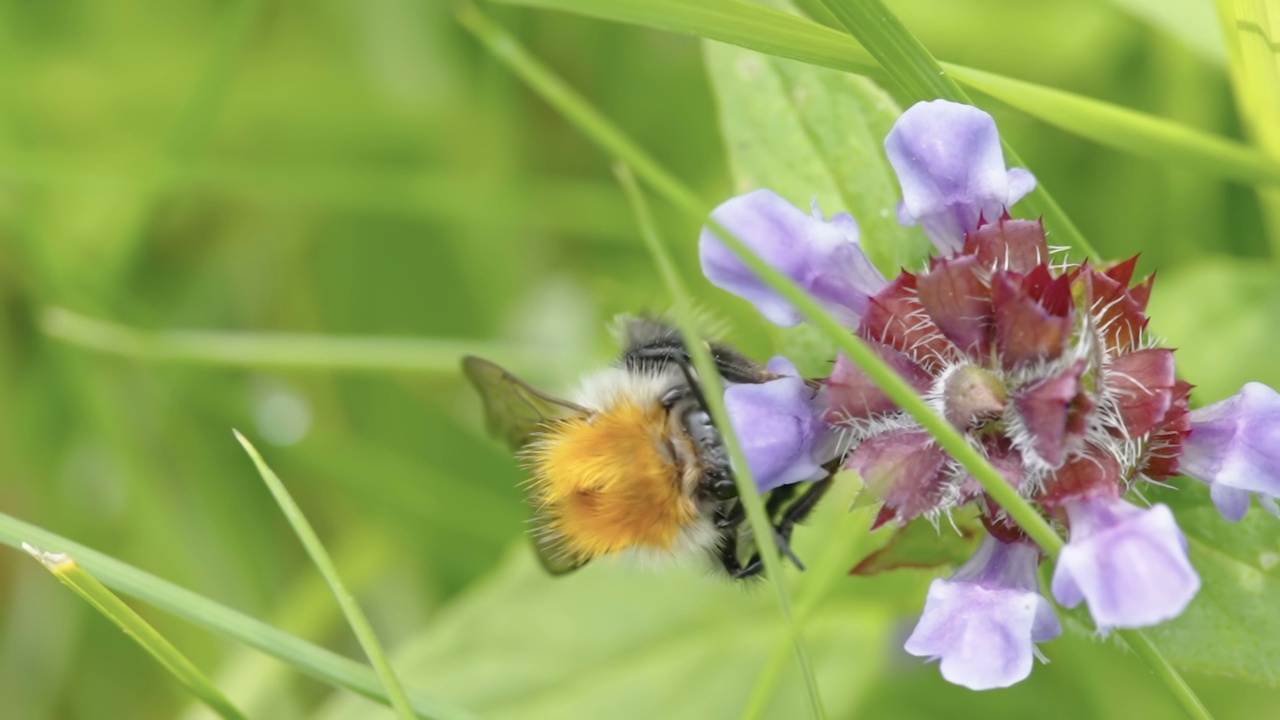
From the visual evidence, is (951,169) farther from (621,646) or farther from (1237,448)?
(621,646)

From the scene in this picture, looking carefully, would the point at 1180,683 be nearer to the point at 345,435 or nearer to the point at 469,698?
the point at 469,698

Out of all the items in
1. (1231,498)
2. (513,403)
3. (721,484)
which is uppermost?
(513,403)

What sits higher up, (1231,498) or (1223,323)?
(1231,498)

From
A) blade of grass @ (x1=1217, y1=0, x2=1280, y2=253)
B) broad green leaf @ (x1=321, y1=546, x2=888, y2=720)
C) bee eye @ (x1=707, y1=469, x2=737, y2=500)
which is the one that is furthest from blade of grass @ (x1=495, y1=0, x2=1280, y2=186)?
broad green leaf @ (x1=321, y1=546, x2=888, y2=720)

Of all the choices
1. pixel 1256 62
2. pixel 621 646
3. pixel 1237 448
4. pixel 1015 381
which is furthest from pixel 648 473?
pixel 1256 62

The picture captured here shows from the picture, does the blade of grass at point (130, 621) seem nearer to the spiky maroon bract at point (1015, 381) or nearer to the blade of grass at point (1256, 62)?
the spiky maroon bract at point (1015, 381)

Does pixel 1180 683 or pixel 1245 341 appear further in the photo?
pixel 1245 341

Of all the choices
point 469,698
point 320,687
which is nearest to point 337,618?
point 320,687

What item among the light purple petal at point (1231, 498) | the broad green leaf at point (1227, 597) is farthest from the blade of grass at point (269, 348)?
the light purple petal at point (1231, 498)
